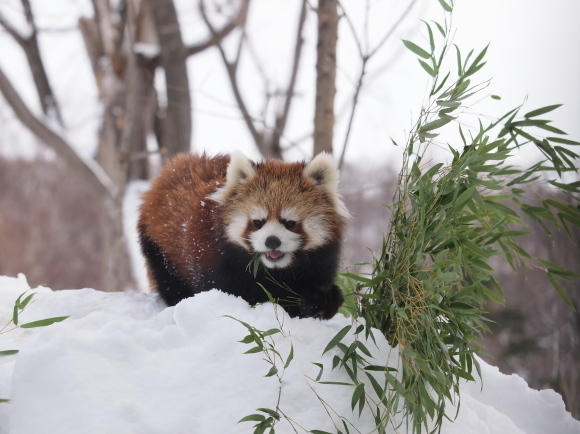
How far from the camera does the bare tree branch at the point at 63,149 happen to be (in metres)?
5.85

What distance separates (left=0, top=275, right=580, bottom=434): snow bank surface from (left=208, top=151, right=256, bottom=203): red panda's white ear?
0.55m

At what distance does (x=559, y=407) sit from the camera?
222cm

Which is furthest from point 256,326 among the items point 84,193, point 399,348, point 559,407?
point 84,193

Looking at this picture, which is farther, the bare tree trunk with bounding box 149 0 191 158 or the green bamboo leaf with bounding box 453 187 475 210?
the bare tree trunk with bounding box 149 0 191 158

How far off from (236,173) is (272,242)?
1.52 feet

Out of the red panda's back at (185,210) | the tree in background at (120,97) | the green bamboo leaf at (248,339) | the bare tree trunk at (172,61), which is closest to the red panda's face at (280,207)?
the red panda's back at (185,210)

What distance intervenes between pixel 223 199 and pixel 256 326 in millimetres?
726

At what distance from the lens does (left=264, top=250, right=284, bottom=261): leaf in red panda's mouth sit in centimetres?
210

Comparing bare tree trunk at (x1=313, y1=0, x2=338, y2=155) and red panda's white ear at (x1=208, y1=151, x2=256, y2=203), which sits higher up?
bare tree trunk at (x1=313, y1=0, x2=338, y2=155)

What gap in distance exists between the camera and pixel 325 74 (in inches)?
144

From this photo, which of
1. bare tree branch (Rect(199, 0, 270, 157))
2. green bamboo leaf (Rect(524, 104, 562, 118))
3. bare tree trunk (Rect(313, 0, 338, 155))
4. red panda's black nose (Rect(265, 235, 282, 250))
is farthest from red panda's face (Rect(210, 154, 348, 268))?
bare tree branch (Rect(199, 0, 270, 157))

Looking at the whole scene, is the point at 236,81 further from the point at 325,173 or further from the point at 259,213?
the point at 259,213

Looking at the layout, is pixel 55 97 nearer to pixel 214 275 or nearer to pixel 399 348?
pixel 214 275

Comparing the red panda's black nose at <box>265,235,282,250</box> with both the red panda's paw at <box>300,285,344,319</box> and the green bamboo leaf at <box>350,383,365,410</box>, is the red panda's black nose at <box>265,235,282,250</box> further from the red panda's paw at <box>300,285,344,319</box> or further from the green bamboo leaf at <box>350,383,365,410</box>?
the green bamboo leaf at <box>350,383,365,410</box>
